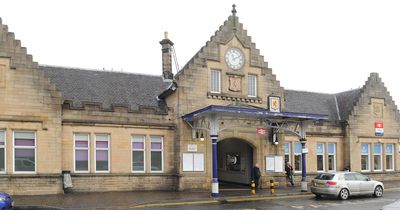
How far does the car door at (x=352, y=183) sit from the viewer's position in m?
23.6

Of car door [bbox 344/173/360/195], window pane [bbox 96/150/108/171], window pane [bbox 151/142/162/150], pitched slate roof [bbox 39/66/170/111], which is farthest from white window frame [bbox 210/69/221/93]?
car door [bbox 344/173/360/195]

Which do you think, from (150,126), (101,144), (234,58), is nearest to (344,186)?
(234,58)

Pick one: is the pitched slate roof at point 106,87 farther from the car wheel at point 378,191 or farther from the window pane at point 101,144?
the car wheel at point 378,191

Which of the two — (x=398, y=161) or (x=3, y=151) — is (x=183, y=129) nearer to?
(x=3, y=151)

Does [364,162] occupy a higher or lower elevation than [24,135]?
lower

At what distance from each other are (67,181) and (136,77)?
9337 millimetres

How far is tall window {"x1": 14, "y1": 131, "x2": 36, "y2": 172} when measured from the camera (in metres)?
23.6

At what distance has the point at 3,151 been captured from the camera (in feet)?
76.7

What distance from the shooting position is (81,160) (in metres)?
25.3

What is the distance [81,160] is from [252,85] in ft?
38.6

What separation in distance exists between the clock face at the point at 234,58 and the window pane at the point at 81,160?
10356mm

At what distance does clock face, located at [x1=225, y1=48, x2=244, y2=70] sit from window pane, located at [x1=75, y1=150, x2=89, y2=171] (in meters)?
10.4

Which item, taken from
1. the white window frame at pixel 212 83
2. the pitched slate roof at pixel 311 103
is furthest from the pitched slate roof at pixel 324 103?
the white window frame at pixel 212 83

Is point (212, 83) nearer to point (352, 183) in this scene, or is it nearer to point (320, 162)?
point (352, 183)
